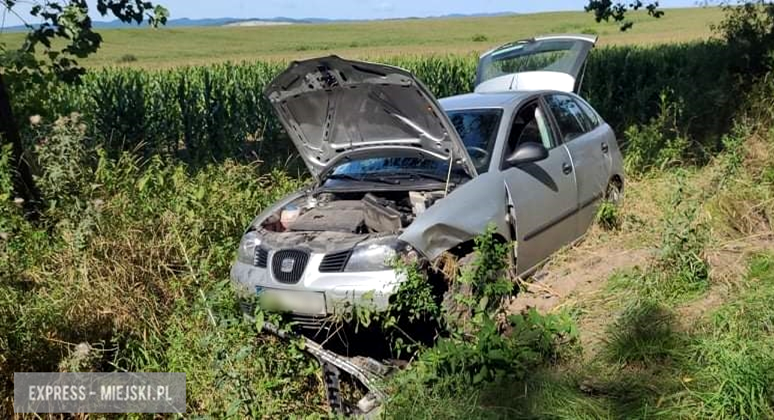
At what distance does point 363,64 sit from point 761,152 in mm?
4777

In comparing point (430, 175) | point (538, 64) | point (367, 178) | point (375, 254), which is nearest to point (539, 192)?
point (430, 175)

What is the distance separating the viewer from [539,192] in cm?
590

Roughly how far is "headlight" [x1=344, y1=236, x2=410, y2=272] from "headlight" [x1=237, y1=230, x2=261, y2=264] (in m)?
0.83

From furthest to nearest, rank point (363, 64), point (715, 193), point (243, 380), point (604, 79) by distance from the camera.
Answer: point (604, 79)
point (715, 193)
point (363, 64)
point (243, 380)

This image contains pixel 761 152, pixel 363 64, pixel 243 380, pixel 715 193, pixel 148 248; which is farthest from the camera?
pixel 761 152

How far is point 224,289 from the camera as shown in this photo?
5023 millimetres

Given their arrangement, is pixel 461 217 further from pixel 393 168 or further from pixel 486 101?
pixel 486 101

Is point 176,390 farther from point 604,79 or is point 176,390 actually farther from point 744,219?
point 604,79

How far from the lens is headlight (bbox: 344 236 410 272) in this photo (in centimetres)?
467

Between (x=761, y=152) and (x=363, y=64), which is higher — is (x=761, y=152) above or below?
below

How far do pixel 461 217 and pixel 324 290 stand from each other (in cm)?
106

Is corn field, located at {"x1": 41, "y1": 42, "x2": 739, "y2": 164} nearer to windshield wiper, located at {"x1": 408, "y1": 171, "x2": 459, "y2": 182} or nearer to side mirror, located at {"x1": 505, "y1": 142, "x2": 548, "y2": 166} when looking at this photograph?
windshield wiper, located at {"x1": 408, "y1": 171, "x2": 459, "y2": 182}

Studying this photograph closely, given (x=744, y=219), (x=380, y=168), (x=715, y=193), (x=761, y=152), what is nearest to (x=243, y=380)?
(x=380, y=168)

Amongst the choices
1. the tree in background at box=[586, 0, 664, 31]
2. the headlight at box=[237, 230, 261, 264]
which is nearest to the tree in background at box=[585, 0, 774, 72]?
the tree in background at box=[586, 0, 664, 31]
